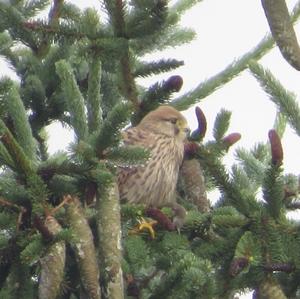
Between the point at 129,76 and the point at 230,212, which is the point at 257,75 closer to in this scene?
the point at 230,212

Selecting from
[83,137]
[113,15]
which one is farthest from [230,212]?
[113,15]

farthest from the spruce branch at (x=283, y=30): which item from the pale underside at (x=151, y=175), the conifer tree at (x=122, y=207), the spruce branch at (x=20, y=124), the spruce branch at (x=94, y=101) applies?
the pale underside at (x=151, y=175)

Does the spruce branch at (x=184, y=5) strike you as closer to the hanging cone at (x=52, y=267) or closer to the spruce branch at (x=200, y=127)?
the spruce branch at (x=200, y=127)

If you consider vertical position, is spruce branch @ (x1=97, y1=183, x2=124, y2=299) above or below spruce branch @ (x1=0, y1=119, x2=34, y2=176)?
below

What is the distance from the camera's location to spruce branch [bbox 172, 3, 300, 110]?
5.62m

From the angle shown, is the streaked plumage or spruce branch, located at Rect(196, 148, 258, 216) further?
the streaked plumage

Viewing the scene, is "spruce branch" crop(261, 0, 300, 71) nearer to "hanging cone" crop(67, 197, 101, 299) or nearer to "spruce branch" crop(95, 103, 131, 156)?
"spruce branch" crop(95, 103, 131, 156)

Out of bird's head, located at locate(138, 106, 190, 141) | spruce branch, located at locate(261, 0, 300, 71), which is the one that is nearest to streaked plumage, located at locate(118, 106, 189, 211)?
bird's head, located at locate(138, 106, 190, 141)

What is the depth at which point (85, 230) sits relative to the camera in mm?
3439

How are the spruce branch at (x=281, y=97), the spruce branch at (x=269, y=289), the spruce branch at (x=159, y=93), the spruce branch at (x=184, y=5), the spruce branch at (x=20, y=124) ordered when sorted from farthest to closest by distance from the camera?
the spruce branch at (x=184, y=5)
the spruce branch at (x=159, y=93)
the spruce branch at (x=281, y=97)
the spruce branch at (x=20, y=124)
the spruce branch at (x=269, y=289)

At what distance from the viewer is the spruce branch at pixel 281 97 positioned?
386 cm

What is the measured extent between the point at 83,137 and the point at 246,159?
1.50 metres

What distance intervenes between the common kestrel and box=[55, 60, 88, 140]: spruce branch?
5.36ft

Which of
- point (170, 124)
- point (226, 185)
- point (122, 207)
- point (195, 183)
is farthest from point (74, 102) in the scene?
point (170, 124)
